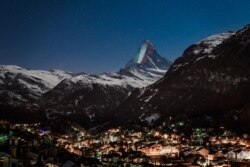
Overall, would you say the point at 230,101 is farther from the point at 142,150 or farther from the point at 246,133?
the point at 142,150

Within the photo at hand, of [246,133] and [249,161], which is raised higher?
[246,133]

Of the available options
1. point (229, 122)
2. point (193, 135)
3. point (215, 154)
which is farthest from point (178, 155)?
point (229, 122)

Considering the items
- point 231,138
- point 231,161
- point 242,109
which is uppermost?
point 242,109

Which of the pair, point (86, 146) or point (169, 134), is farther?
point (169, 134)

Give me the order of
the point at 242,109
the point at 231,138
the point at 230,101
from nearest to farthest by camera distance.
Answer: the point at 231,138 < the point at 242,109 < the point at 230,101

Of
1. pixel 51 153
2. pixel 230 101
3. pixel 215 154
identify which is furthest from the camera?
pixel 230 101

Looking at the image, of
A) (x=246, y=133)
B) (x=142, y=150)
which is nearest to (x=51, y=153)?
(x=142, y=150)
